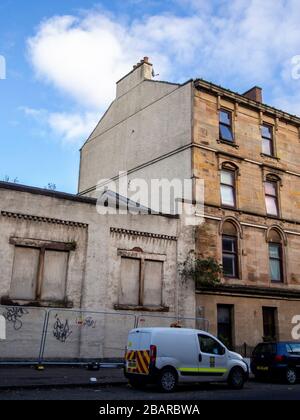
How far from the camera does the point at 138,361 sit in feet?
41.5

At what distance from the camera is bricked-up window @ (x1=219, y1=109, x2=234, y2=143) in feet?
80.4

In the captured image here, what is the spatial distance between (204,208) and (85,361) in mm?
9319

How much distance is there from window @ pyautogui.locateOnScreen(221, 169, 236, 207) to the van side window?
10.4 m

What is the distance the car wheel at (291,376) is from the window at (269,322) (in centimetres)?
629

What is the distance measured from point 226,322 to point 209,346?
816 cm

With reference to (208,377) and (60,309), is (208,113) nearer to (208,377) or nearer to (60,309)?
(60,309)

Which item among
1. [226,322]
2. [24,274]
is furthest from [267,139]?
[24,274]

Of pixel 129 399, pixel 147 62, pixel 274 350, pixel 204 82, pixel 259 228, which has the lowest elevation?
pixel 129 399

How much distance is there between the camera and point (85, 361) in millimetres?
17203

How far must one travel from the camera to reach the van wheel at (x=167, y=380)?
1219 cm

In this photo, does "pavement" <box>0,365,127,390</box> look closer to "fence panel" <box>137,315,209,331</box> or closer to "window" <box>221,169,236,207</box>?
"fence panel" <box>137,315,209,331</box>

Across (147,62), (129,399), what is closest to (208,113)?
(147,62)

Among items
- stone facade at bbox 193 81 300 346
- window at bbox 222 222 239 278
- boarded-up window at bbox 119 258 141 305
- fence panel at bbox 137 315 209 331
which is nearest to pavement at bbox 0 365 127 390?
fence panel at bbox 137 315 209 331

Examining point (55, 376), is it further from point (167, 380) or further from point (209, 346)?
point (209, 346)
